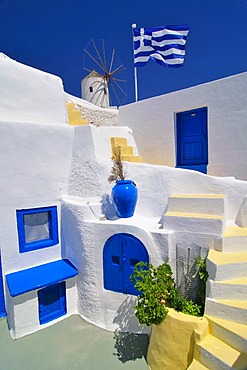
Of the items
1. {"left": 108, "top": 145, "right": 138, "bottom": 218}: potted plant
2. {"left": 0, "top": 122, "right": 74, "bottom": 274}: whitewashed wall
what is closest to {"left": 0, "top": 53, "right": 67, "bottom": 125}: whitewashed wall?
{"left": 0, "top": 122, "right": 74, "bottom": 274}: whitewashed wall

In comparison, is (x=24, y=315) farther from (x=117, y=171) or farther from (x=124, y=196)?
→ (x=117, y=171)

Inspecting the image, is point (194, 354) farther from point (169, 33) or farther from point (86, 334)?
point (169, 33)

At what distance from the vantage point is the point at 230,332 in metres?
3.71

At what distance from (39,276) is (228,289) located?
4.37m

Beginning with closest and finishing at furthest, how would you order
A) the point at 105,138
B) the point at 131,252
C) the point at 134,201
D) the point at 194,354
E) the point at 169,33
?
the point at 194,354 → the point at 131,252 → the point at 134,201 → the point at 105,138 → the point at 169,33

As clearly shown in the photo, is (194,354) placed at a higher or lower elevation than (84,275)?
lower

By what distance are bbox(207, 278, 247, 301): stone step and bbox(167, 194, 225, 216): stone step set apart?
4.51 feet

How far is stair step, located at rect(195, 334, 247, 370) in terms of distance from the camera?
11.4 ft

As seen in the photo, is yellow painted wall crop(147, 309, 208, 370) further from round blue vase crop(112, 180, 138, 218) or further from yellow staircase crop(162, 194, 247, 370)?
round blue vase crop(112, 180, 138, 218)

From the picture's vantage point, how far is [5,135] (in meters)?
6.00

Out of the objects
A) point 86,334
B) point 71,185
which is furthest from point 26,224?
point 86,334

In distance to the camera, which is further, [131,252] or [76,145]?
[76,145]

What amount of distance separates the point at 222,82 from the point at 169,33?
3007mm

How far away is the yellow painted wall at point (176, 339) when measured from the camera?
403cm
